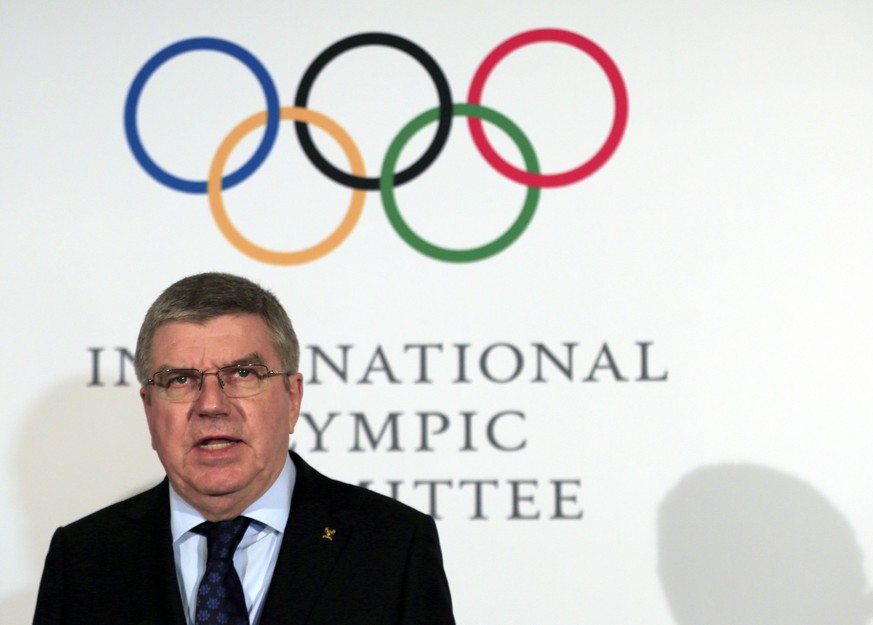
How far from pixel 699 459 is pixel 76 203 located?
5.73ft

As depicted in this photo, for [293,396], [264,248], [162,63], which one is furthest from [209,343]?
[162,63]

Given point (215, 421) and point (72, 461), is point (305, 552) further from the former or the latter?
point (72, 461)

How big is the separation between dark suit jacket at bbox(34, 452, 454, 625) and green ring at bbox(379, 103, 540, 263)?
118 cm

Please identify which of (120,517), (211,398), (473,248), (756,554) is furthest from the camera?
(473,248)

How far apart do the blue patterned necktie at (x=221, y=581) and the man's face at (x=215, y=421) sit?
27 millimetres

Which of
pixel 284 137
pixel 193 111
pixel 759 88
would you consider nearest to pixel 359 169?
pixel 284 137

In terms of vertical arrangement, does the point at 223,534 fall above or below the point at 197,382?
below

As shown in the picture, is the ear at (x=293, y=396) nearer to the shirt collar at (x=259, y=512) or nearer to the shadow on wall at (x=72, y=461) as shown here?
the shirt collar at (x=259, y=512)

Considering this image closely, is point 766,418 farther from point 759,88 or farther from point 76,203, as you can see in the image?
point 76,203

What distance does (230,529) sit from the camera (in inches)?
66.6

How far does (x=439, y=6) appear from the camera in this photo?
2906 mm

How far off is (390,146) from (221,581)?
1.51m

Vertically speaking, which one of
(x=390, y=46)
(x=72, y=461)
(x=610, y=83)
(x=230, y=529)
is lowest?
(x=72, y=461)

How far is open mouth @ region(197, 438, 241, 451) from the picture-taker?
5.39 ft
